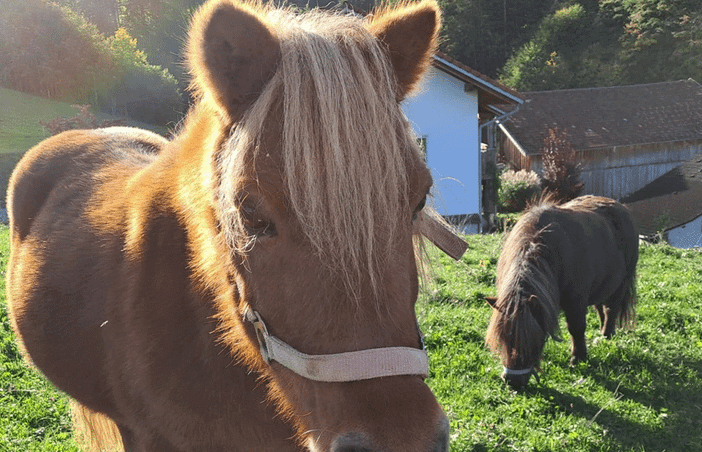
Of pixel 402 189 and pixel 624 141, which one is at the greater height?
pixel 402 189

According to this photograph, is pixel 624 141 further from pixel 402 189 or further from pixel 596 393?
pixel 402 189

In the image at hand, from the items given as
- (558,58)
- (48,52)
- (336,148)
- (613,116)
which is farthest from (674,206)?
(48,52)

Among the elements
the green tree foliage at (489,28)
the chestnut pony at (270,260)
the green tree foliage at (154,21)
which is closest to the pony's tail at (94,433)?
the chestnut pony at (270,260)

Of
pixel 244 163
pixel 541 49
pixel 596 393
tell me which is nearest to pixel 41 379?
pixel 244 163

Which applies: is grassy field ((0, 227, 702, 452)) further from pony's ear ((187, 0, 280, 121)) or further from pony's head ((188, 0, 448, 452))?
pony's ear ((187, 0, 280, 121))

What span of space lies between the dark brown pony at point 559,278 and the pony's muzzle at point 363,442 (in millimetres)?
3055

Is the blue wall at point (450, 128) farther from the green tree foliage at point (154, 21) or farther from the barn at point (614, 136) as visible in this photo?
the green tree foliage at point (154, 21)

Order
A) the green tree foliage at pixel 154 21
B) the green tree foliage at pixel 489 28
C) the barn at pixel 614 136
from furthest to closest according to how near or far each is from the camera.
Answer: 1. the green tree foliage at pixel 489 28
2. the green tree foliage at pixel 154 21
3. the barn at pixel 614 136

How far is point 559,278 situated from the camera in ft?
15.6

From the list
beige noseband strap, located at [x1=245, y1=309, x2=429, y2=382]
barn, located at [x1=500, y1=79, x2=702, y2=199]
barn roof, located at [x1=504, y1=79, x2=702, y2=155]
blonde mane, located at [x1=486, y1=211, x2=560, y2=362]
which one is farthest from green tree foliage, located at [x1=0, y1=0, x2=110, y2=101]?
beige noseband strap, located at [x1=245, y1=309, x2=429, y2=382]

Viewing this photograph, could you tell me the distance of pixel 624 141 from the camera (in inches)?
1065

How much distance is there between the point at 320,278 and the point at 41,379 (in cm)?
367

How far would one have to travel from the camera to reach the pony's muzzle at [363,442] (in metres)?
1.13

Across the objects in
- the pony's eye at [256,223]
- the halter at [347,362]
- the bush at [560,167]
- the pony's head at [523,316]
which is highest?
the pony's eye at [256,223]
